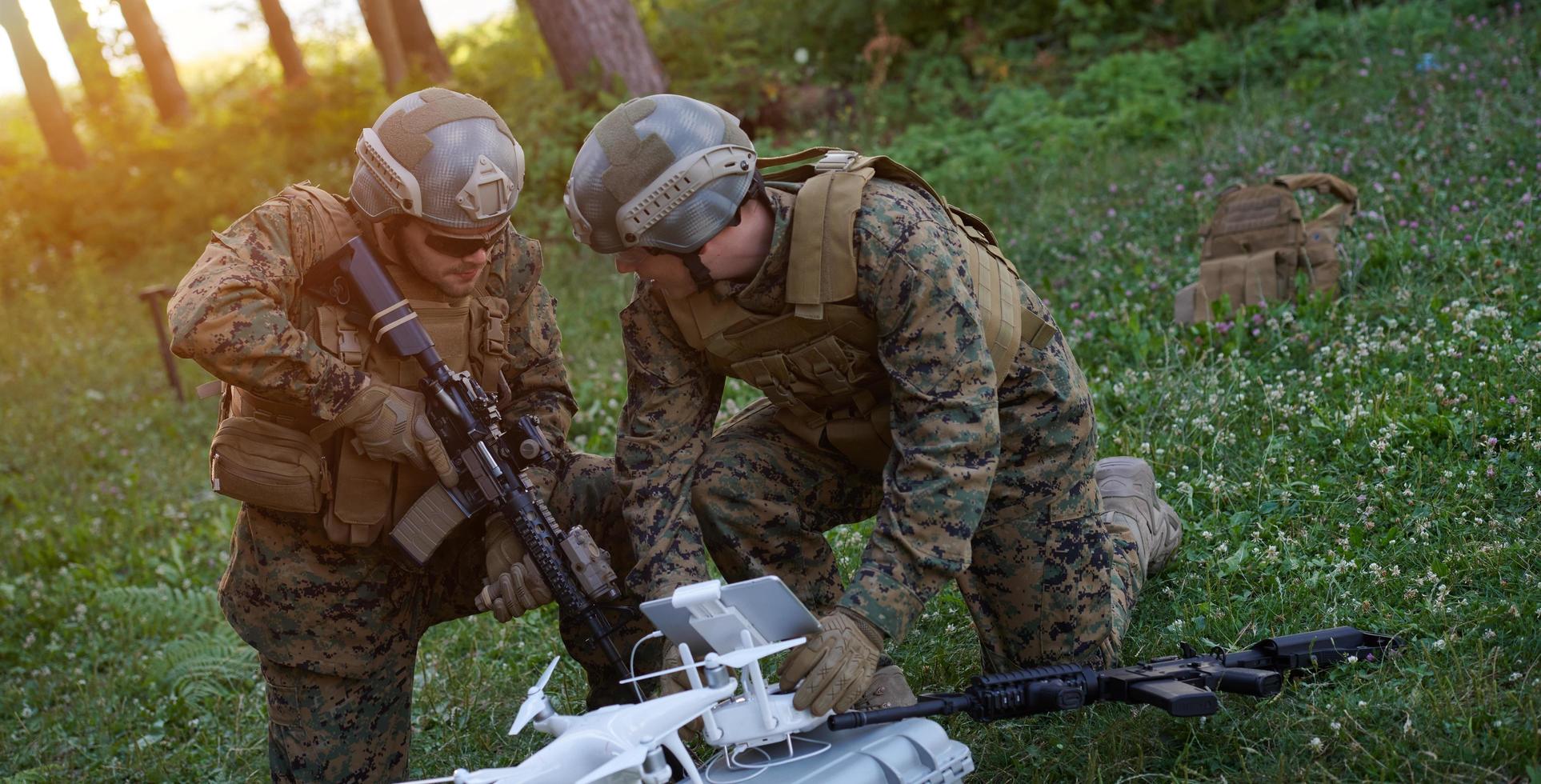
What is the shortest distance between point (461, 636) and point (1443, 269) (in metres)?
4.90

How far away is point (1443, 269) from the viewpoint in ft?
19.3

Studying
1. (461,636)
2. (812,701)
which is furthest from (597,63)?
(812,701)

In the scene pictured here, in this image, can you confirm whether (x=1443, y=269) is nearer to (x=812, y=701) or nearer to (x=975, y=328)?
(x=975, y=328)

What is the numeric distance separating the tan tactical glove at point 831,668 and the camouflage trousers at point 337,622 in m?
1.27

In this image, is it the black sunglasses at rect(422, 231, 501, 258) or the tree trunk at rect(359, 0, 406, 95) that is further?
the tree trunk at rect(359, 0, 406, 95)

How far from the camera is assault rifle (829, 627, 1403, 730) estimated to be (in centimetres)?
311

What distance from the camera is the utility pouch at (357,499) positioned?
4043 millimetres

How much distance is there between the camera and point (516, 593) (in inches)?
153

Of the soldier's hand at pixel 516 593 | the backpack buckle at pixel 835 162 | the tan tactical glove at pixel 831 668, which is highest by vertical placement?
the backpack buckle at pixel 835 162

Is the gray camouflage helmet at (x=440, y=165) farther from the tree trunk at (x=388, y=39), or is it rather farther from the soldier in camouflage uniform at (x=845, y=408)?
the tree trunk at (x=388, y=39)

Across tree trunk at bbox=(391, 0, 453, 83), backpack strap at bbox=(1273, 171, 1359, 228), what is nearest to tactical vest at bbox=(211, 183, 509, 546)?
backpack strap at bbox=(1273, 171, 1359, 228)

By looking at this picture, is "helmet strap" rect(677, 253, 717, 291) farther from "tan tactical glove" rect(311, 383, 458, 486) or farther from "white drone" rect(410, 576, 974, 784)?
"tan tactical glove" rect(311, 383, 458, 486)

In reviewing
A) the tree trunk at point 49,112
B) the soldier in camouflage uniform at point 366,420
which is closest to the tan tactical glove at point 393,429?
the soldier in camouflage uniform at point 366,420

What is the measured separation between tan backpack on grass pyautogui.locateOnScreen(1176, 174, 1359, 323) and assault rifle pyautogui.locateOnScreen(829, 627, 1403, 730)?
2874 mm
